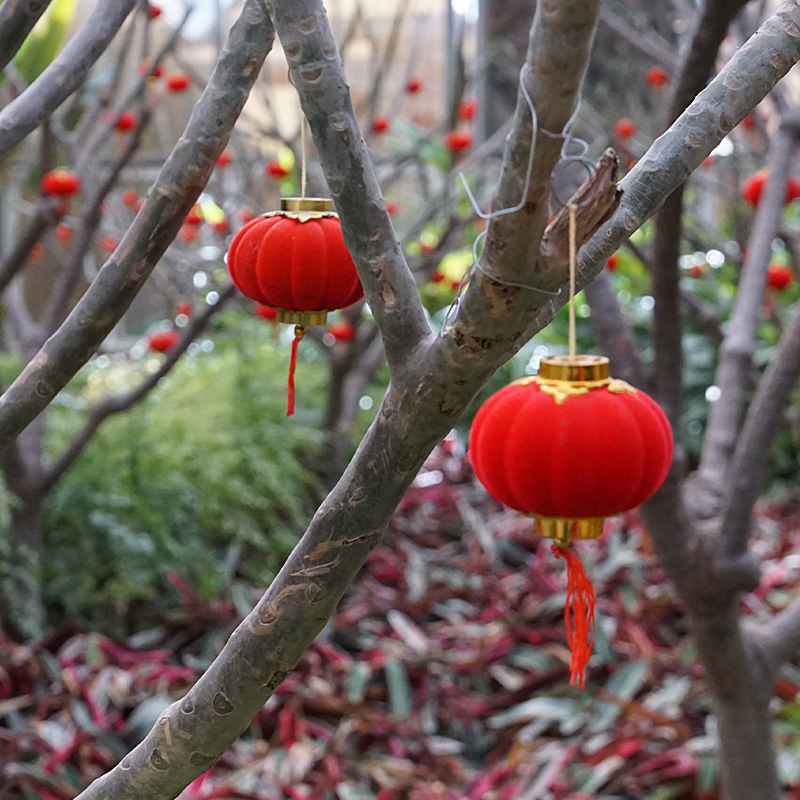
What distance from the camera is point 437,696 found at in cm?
209

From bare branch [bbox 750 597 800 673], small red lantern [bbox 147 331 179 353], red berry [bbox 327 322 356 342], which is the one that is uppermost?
red berry [bbox 327 322 356 342]

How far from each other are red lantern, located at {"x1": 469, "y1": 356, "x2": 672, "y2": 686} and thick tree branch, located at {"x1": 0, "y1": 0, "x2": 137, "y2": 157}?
548 millimetres

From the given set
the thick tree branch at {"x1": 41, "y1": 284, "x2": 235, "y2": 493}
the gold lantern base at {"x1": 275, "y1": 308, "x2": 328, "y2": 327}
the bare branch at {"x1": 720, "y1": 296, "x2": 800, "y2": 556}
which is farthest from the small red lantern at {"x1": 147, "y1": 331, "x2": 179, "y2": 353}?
the gold lantern base at {"x1": 275, "y1": 308, "x2": 328, "y2": 327}

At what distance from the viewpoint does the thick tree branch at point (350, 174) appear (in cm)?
54

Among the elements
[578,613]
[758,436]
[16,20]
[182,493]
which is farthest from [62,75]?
[182,493]

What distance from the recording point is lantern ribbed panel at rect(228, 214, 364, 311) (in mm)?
747

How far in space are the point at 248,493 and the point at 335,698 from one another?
727mm

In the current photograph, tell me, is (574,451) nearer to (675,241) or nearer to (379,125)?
(675,241)

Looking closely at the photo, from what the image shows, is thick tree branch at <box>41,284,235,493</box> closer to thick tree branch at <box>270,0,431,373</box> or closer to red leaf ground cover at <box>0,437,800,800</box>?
red leaf ground cover at <box>0,437,800,800</box>

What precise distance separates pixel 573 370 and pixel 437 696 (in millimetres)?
1617

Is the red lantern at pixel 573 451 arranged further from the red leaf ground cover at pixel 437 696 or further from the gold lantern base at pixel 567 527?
the red leaf ground cover at pixel 437 696

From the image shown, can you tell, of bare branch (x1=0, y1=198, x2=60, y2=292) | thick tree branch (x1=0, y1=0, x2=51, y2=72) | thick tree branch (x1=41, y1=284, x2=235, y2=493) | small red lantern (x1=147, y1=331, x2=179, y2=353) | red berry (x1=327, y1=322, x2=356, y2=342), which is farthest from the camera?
small red lantern (x1=147, y1=331, x2=179, y2=353)

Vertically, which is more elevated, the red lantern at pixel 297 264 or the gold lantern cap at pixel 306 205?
the gold lantern cap at pixel 306 205

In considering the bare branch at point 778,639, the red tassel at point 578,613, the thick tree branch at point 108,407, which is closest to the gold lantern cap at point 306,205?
the red tassel at point 578,613
